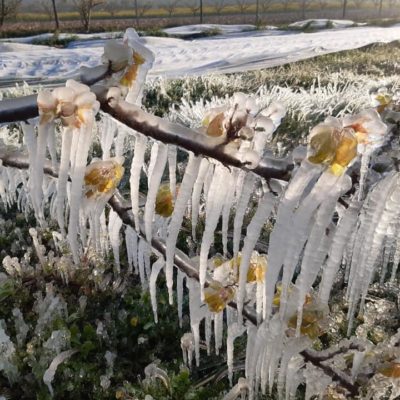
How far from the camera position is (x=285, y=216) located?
1.44ft

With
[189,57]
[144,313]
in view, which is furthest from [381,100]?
[189,57]

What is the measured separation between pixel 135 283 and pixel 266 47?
15.9 m

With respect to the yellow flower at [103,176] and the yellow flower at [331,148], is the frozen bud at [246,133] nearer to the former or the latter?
the yellow flower at [331,148]

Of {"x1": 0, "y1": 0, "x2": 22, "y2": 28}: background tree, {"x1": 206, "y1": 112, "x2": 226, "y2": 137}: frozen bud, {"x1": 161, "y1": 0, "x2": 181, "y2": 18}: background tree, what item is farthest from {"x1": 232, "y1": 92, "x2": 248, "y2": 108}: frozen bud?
→ {"x1": 161, "y1": 0, "x2": 181, "y2": 18}: background tree

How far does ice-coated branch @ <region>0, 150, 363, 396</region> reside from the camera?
739 millimetres

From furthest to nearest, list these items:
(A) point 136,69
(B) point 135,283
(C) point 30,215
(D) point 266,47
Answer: (D) point 266,47, (C) point 30,215, (B) point 135,283, (A) point 136,69

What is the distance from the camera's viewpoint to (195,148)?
0.45 meters

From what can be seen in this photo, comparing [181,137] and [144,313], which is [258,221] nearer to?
[181,137]

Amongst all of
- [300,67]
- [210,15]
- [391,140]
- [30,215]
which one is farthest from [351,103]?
[210,15]

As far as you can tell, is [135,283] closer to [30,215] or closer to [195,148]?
[30,215]

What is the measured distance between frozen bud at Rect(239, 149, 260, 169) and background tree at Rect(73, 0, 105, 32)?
81.9ft

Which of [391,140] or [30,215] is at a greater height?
[391,140]

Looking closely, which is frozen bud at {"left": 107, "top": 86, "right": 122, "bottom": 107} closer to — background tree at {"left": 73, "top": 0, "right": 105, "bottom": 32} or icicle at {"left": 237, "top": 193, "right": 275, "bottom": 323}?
icicle at {"left": 237, "top": 193, "right": 275, "bottom": 323}

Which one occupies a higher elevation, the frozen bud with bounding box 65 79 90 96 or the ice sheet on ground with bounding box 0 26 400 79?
the frozen bud with bounding box 65 79 90 96
